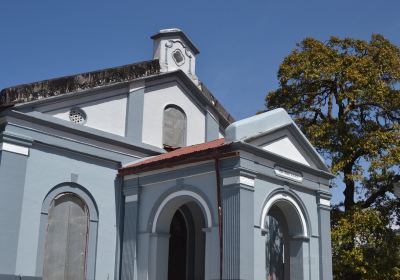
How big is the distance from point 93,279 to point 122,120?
13.7 ft

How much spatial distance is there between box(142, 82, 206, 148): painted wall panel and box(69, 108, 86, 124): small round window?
1.83m

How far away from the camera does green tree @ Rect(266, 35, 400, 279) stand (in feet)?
56.1

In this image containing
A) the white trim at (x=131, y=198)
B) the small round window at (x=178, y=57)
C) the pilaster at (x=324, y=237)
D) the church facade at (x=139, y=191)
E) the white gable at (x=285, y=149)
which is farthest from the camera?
the small round window at (x=178, y=57)

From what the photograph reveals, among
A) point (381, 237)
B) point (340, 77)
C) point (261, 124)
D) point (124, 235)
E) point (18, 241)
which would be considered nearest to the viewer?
point (18, 241)

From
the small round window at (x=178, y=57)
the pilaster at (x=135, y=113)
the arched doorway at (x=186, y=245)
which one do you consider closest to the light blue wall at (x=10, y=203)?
the pilaster at (x=135, y=113)

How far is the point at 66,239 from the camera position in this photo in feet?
40.3

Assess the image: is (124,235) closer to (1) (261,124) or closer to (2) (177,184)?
(2) (177,184)

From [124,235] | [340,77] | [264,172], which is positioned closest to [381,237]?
[340,77]

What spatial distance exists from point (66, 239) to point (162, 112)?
4649 millimetres

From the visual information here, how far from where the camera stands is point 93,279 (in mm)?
12430

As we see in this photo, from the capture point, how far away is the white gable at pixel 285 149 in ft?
40.3

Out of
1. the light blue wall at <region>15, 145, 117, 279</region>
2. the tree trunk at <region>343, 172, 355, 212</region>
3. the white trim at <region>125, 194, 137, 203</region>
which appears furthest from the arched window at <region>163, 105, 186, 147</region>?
the tree trunk at <region>343, 172, 355, 212</region>

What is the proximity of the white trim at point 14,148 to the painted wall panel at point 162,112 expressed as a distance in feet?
11.7

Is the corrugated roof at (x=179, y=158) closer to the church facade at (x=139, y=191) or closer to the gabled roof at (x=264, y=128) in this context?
the church facade at (x=139, y=191)
